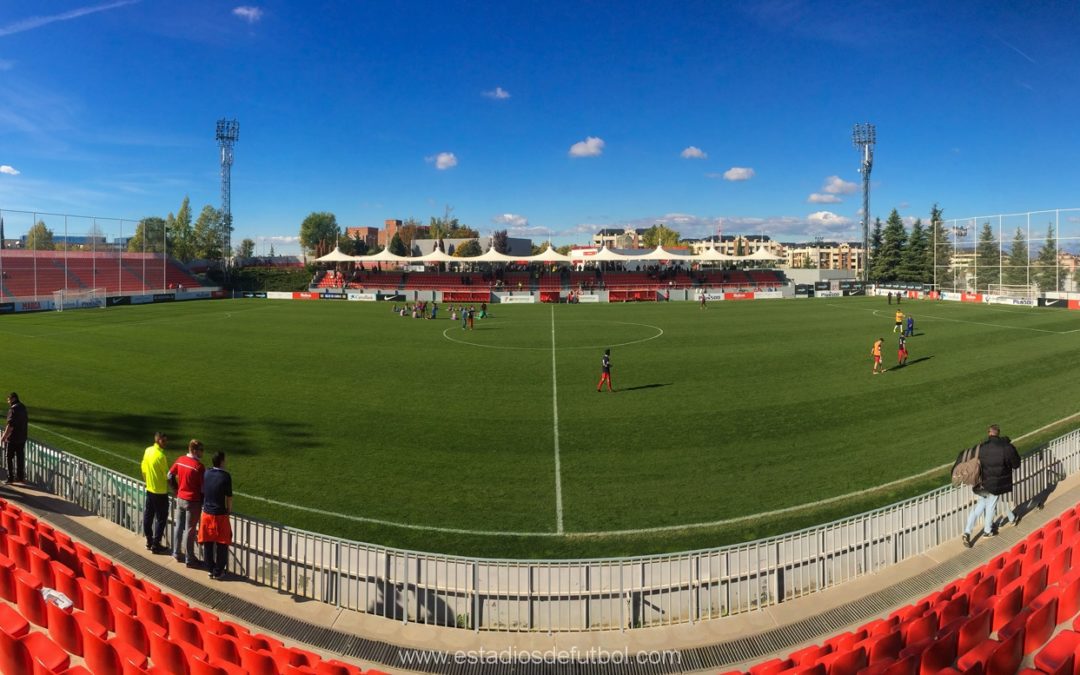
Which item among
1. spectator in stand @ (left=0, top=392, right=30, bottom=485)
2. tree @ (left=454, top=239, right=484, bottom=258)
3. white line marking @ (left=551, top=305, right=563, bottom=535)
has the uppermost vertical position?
tree @ (left=454, top=239, right=484, bottom=258)

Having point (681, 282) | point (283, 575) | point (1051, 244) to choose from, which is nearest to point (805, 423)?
point (283, 575)

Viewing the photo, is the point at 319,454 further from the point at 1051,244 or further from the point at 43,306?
the point at 1051,244

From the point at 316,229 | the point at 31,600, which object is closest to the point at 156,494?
the point at 31,600

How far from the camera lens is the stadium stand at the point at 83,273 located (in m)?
59.1

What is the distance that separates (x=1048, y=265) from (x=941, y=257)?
18.3 metres

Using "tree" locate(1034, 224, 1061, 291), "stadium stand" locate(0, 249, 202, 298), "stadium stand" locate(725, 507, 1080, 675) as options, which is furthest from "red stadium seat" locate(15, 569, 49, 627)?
"tree" locate(1034, 224, 1061, 291)

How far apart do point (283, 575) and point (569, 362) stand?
18.8m

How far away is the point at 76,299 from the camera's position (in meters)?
55.8

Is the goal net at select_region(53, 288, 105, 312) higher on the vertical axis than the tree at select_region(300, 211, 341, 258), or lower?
lower

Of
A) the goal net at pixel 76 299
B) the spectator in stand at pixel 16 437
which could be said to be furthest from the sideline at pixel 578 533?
the goal net at pixel 76 299

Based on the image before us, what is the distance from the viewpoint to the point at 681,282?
72625 mm

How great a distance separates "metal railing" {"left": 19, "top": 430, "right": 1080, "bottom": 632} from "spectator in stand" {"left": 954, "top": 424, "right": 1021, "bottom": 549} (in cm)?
153

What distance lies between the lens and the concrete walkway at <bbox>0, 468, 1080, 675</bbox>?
6.50 m

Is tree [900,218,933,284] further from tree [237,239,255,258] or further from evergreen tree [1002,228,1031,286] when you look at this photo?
tree [237,239,255,258]
